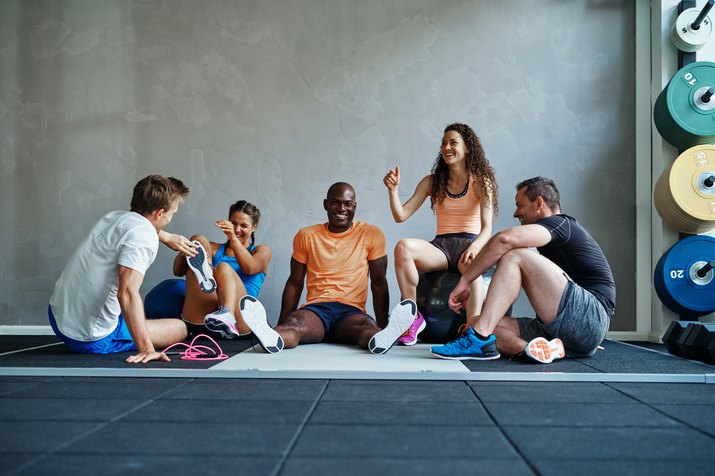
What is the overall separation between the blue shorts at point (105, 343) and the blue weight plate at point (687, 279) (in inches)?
133

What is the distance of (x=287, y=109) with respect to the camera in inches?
190

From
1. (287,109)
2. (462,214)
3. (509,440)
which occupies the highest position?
(287,109)

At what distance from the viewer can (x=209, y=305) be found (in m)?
4.00

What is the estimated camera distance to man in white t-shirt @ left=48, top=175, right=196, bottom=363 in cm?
277

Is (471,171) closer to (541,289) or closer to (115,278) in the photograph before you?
(541,289)

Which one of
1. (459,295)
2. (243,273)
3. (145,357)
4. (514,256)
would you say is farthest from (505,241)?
(243,273)

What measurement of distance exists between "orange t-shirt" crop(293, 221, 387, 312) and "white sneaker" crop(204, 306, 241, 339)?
487 mm

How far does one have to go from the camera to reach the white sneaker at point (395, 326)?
292cm

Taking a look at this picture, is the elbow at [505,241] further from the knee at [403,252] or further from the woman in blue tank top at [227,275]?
the woman in blue tank top at [227,275]

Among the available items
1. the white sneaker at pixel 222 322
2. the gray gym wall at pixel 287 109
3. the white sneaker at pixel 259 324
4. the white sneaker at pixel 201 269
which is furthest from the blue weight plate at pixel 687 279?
the white sneaker at pixel 201 269

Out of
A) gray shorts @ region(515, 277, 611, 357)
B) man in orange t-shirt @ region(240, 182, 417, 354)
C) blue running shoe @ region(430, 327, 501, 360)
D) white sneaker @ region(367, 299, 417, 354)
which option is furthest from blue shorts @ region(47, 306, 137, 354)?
gray shorts @ region(515, 277, 611, 357)

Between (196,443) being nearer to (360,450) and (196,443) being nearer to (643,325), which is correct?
(360,450)

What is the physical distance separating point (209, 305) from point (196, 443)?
2.55 metres

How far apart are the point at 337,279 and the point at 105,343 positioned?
1358 mm
